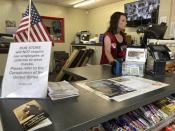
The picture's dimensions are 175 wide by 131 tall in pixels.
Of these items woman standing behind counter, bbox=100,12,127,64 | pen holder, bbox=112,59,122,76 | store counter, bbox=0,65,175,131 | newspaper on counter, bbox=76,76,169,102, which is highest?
woman standing behind counter, bbox=100,12,127,64

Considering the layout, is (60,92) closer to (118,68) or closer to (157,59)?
(118,68)

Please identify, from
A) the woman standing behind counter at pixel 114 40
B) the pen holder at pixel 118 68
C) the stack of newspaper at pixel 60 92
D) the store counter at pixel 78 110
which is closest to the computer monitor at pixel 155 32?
the woman standing behind counter at pixel 114 40

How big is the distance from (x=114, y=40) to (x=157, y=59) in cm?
102

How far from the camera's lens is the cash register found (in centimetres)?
153

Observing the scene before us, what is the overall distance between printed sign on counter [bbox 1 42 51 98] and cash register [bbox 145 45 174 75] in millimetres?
949

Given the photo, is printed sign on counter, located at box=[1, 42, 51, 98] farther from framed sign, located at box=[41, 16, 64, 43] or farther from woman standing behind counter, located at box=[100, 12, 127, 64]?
framed sign, located at box=[41, 16, 64, 43]

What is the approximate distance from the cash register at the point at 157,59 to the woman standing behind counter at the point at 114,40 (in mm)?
784

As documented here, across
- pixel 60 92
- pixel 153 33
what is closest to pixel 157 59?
pixel 153 33

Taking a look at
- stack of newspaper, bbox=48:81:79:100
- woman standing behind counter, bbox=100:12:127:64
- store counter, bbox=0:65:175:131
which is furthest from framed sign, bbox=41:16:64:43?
store counter, bbox=0:65:175:131

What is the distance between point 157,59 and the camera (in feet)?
4.99

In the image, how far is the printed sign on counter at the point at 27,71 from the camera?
945 mm

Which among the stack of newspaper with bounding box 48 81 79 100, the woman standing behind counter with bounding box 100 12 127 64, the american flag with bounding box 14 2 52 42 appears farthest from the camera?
the woman standing behind counter with bounding box 100 12 127 64

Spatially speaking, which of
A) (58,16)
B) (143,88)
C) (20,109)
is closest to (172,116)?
(143,88)

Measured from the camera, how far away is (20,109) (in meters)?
0.76
